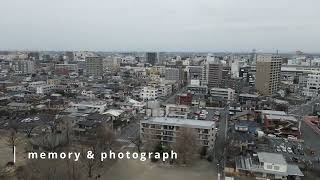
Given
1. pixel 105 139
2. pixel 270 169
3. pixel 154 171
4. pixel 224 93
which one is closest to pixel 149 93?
pixel 224 93

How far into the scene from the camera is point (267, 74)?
874 inches

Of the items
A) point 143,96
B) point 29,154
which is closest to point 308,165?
point 29,154

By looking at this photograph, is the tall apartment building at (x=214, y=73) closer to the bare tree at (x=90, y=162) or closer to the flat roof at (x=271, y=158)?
the flat roof at (x=271, y=158)

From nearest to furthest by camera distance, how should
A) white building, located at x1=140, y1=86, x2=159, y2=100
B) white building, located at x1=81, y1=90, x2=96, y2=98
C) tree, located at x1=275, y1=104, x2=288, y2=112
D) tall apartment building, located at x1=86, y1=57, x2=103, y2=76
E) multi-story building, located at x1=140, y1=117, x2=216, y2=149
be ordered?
multi-story building, located at x1=140, y1=117, x2=216, y2=149
tree, located at x1=275, y1=104, x2=288, y2=112
white building, located at x1=140, y1=86, x2=159, y2=100
white building, located at x1=81, y1=90, x2=96, y2=98
tall apartment building, located at x1=86, y1=57, x2=103, y2=76

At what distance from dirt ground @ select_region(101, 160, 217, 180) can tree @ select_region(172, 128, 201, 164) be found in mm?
330

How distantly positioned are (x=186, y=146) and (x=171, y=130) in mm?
1549

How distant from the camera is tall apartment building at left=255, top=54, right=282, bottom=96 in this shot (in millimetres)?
22062

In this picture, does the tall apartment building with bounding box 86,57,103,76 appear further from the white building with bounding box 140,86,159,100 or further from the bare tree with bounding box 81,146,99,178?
the bare tree with bounding box 81,146,99,178

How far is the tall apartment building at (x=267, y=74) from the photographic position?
72.4 ft

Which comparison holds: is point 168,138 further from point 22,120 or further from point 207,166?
point 22,120

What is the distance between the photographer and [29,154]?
9.29 m

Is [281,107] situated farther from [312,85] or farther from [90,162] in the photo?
[90,162]

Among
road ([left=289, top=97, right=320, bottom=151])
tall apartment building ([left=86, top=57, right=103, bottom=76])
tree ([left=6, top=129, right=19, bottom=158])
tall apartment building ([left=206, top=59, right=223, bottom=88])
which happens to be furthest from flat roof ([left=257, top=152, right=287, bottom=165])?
tall apartment building ([left=86, top=57, right=103, bottom=76])

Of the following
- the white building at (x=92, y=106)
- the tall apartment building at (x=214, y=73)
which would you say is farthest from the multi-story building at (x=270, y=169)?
the tall apartment building at (x=214, y=73)
